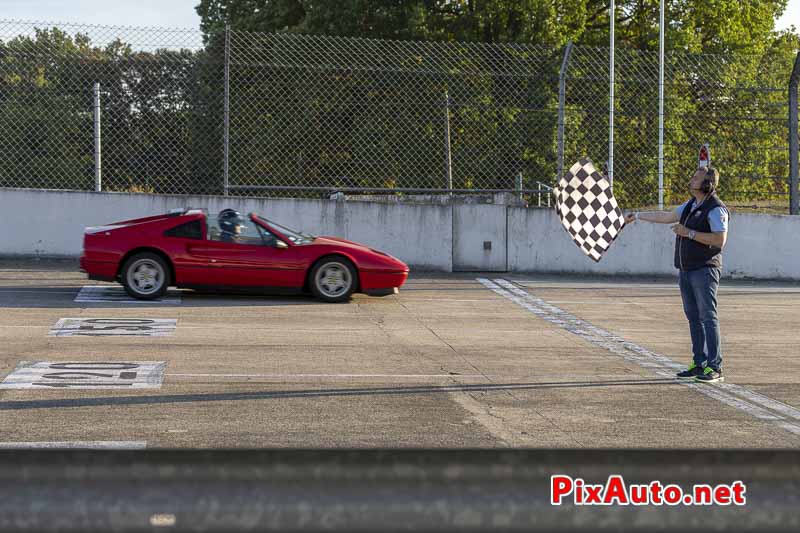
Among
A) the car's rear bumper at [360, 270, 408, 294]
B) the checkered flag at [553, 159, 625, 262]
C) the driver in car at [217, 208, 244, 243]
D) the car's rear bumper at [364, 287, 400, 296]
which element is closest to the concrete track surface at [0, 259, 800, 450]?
the car's rear bumper at [364, 287, 400, 296]

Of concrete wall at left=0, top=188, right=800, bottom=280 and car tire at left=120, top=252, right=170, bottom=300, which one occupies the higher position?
concrete wall at left=0, top=188, right=800, bottom=280

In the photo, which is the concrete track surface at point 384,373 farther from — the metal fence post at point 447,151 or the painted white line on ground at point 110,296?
the metal fence post at point 447,151

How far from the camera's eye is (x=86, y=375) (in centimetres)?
775

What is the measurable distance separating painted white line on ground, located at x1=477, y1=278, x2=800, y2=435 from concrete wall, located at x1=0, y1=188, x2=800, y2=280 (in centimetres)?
175

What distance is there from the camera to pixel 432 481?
3.73 ft

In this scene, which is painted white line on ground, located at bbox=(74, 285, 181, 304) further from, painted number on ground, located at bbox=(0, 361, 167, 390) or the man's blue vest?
the man's blue vest

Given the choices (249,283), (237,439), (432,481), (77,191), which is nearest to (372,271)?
(249,283)

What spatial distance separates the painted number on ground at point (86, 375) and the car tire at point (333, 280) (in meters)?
4.99

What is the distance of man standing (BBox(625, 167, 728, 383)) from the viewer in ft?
26.4

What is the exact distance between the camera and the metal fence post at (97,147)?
16609 mm

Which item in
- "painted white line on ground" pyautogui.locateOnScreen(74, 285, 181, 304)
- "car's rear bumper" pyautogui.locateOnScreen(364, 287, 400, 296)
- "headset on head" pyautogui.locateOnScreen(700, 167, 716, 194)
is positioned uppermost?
"headset on head" pyautogui.locateOnScreen(700, 167, 716, 194)

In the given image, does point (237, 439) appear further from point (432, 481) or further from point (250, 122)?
point (250, 122)

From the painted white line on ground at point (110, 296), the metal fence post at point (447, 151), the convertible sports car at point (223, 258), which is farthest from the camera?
the metal fence post at point (447, 151)

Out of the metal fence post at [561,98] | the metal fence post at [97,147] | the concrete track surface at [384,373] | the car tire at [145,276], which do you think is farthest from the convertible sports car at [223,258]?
the metal fence post at [561,98]
